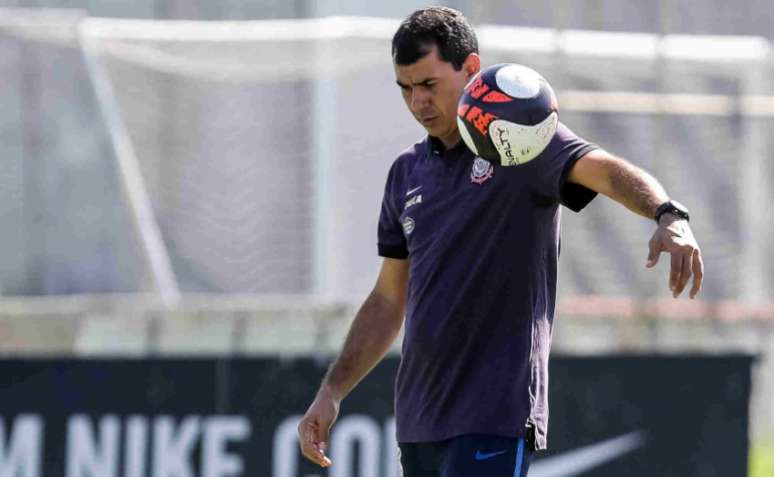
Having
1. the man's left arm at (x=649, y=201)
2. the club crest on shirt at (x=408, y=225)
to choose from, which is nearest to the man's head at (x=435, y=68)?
the club crest on shirt at (x=408, y=225)

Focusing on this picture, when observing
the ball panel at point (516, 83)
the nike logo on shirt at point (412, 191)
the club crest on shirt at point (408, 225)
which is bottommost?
the club crest on shirt at point (408, 225)

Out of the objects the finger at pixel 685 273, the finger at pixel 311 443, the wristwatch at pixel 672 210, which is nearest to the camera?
the finger at pixel 685 273

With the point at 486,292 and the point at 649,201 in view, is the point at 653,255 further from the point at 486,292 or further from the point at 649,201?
the point at 486,292

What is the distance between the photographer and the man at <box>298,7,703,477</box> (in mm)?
4645

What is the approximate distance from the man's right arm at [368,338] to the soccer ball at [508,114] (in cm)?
88

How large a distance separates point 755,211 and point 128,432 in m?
3.62

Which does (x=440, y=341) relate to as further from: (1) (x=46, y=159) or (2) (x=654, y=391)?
(1) (x=46, y=159)

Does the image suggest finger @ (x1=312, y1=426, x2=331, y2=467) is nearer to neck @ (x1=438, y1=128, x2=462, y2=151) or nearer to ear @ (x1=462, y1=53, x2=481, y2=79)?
neck @ (x1=438, y1=128, x2=462, y2=151)

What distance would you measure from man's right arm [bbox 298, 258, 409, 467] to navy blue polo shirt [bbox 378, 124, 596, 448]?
15.5 inches

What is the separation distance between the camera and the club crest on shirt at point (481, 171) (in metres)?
4.67

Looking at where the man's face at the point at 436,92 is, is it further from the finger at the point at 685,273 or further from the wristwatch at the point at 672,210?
the finger at the point at 685,273

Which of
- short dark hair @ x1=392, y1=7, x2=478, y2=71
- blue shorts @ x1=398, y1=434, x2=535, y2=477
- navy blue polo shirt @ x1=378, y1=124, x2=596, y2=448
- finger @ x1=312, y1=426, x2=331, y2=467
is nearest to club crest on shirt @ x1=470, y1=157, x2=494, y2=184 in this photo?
navy blue polo shirt @ x1=378, y1=124, x2=596, y2=448

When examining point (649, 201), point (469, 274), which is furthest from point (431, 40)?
point (649, 201)

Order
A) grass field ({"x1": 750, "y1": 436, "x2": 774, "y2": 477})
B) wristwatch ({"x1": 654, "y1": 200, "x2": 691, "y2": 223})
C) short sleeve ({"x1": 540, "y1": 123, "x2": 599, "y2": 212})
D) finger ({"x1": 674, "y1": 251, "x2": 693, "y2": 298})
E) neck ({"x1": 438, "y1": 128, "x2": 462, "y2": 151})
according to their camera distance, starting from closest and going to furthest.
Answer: finger ({"x1": 674, "y1": 251, "x2": 693, "y2": 298}), wristwatch ({"x1": 654, "y1": 200, "x2": 691, "y2": 223}), short sleeve ({"x1": 540, "y1": 123, "x2": 599, "y2": 212}), neck ({"x1": 438, "y1": 128, "x2": 462, "y2": 151}), grass field ({"x1": 750, "y1": 436, "x2": 774, "y2": 477})
